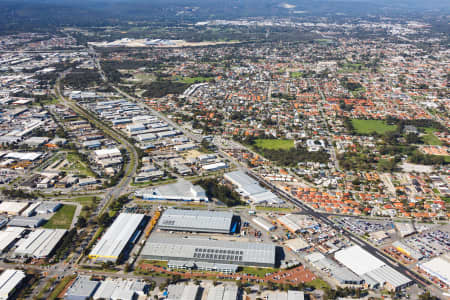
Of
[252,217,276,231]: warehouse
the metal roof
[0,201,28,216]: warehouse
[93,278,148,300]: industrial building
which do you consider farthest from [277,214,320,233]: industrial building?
[0,201,28,216]: warehouse

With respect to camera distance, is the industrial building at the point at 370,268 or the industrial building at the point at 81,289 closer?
the industrial building at the point at 81,289

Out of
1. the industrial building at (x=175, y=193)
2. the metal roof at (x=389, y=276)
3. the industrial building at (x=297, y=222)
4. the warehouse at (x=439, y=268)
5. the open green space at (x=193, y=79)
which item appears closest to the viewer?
the metal roof at (x=389, y=276)

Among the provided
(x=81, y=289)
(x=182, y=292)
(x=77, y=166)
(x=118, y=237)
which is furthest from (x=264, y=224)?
(x=77, y=166)

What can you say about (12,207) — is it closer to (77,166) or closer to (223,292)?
(77,166)

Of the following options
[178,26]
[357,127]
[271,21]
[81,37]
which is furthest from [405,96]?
[271,21]

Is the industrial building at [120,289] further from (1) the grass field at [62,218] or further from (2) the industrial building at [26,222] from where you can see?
(2) the industrial building at [26,222]

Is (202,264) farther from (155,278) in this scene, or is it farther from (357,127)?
(357,127)

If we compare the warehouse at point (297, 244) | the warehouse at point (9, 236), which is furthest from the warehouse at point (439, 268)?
the warehouse at point (9, 236)
